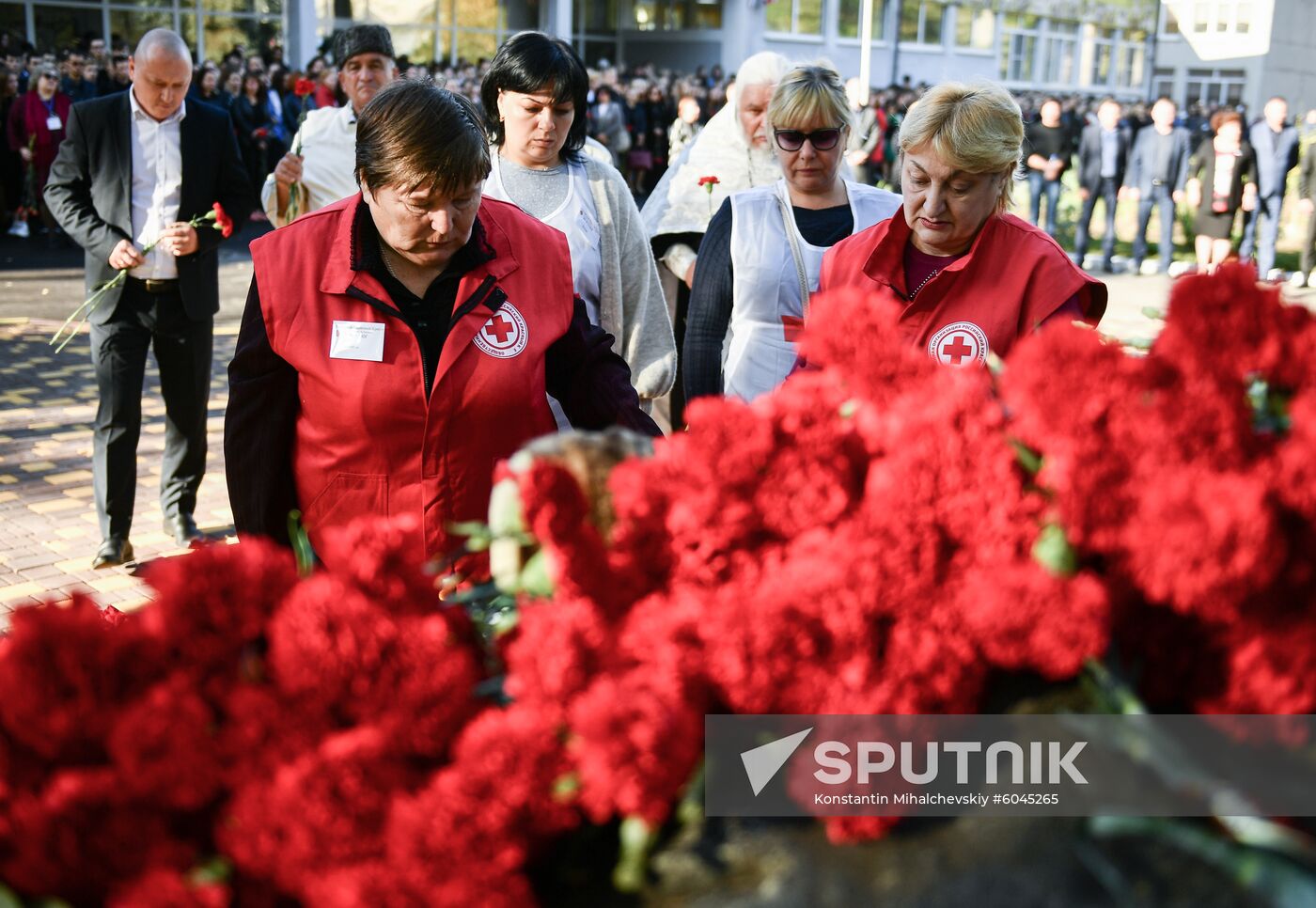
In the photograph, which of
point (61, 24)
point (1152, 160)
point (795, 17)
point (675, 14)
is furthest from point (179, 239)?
point (795, 17)

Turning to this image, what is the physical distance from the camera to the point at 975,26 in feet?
158

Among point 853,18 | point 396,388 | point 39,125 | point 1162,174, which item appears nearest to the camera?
point 396,388

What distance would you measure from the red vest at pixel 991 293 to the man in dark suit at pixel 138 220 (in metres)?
3.44

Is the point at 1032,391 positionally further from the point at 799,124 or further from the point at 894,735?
the point at 799,124

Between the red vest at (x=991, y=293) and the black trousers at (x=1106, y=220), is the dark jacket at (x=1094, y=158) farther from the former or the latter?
the red vest at (x=991, y=293)

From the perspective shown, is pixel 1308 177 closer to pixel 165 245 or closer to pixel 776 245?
pixel 776 245

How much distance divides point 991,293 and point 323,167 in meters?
3.24

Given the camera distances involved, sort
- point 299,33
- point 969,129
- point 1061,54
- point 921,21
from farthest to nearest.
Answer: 1. point 1061,54
2. point 921,21
3. point 299,33
4. point 969,129

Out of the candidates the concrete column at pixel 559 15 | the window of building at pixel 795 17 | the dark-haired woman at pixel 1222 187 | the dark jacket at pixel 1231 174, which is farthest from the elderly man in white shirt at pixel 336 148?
the window of building at pixel 795 17

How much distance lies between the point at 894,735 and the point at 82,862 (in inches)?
25.0

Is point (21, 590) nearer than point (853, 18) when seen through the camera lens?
Yes

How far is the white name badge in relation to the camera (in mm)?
Answer: 2504

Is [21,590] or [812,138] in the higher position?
[812,138]

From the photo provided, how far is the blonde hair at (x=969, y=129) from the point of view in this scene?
2885mm
